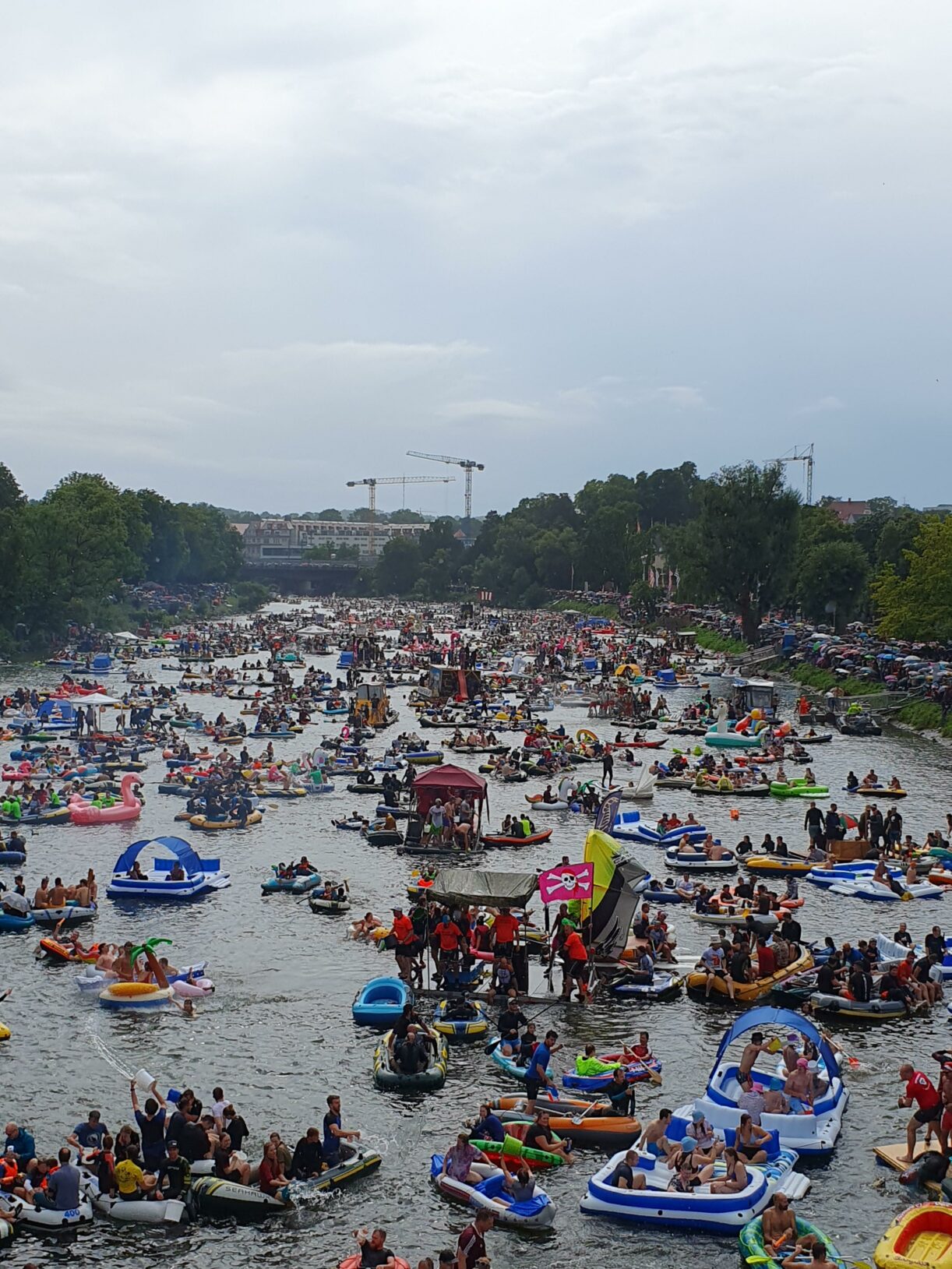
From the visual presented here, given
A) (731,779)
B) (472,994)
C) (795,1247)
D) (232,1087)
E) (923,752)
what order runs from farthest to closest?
(923,752) < (731,779) < (472,994) < (232,1087) < (795,1247)

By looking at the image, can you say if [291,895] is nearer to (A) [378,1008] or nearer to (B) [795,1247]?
(A) [378,1008]

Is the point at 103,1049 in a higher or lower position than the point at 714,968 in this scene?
lower

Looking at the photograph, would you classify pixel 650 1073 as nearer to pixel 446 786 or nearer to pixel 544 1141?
pixel 544 1141

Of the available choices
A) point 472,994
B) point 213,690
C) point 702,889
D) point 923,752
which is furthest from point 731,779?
point 213,690

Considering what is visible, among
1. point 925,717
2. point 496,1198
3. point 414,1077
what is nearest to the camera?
point 496,1198

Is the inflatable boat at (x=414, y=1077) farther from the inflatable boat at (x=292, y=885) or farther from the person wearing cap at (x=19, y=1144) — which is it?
the inflatable boat at (x=292, y=885)

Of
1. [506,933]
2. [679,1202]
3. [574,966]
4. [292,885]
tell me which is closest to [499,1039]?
[574,966]
